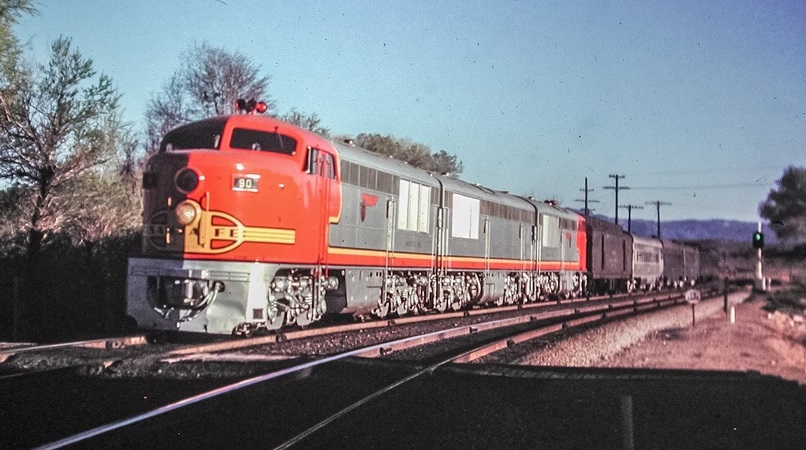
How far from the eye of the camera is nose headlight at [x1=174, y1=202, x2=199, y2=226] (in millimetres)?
12031

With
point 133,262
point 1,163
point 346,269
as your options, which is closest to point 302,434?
point 133,262

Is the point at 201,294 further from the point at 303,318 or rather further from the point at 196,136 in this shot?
the point at 196,136

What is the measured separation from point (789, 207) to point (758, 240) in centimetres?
335

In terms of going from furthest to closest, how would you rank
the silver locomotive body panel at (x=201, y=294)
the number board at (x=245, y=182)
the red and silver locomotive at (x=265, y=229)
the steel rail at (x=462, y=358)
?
the number board at (x=245, y=182) → the red and silver locomotive at (x=265, y=229) → the silver locomotive body panel at (x=201, y=294) → the steel rail at (x=462, y=358)

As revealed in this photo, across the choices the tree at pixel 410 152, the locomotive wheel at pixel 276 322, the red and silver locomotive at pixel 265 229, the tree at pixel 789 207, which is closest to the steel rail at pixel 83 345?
the red and silver locomotive at pixel 265 229

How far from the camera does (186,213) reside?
12.1m

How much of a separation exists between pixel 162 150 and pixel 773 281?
169 feet

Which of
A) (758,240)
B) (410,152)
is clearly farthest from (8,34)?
(410,152)

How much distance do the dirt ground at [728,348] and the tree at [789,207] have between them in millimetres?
3325

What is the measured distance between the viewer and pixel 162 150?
44.7ft

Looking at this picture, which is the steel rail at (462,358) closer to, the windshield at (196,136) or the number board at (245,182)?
the number board at (245,182)

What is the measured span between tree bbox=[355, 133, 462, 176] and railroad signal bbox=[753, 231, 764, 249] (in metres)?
24.4

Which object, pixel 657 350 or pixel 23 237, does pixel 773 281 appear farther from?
pixel 23 237

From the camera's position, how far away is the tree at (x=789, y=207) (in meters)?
25.4
